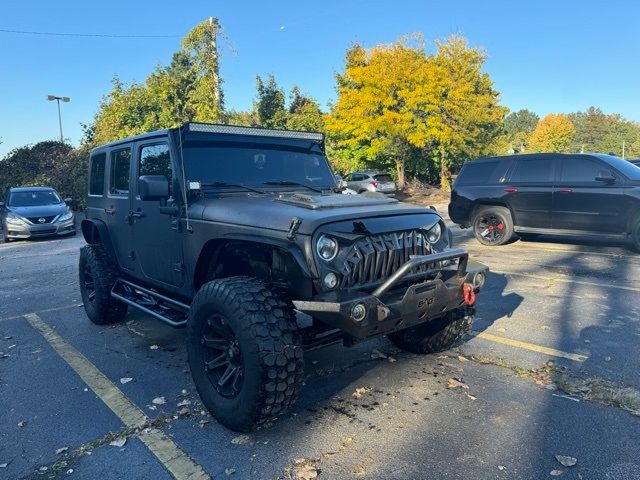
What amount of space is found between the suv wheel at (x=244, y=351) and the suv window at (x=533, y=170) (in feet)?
26.7

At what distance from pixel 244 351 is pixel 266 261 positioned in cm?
81

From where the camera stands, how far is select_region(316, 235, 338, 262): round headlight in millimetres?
3047

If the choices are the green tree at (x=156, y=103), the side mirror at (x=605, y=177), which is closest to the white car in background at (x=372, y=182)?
the green tree at (x=156, y=103)

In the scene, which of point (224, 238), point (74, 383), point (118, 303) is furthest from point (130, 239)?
point (224, 238)

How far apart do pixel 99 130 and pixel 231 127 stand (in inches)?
1036

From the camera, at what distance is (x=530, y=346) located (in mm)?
4551

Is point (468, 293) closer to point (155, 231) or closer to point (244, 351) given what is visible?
point (244, 351)

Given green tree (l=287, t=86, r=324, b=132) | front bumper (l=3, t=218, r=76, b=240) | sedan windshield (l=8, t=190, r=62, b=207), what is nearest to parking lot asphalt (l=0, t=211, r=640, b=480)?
front bumper (l=3, t=218, r=76, b=240)

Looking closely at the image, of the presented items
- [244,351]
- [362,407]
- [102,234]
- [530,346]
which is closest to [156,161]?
[102,234]

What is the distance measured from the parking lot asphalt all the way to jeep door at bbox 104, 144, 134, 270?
915mm

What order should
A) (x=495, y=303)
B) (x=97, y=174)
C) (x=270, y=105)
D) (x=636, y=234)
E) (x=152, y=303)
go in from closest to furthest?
(x=152, y=303) → (x=97, y=174) → (x=495, y=303) → (x=636, y=234) → (x=270, y=105)

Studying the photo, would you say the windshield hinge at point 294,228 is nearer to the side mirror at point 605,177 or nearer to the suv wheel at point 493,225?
the side mirror at point 605,177

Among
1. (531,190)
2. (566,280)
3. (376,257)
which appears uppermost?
(531,190)

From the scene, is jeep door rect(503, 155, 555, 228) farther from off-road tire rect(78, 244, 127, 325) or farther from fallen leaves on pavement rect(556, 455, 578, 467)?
off-road tire rect(78, 244, 127, 325)
